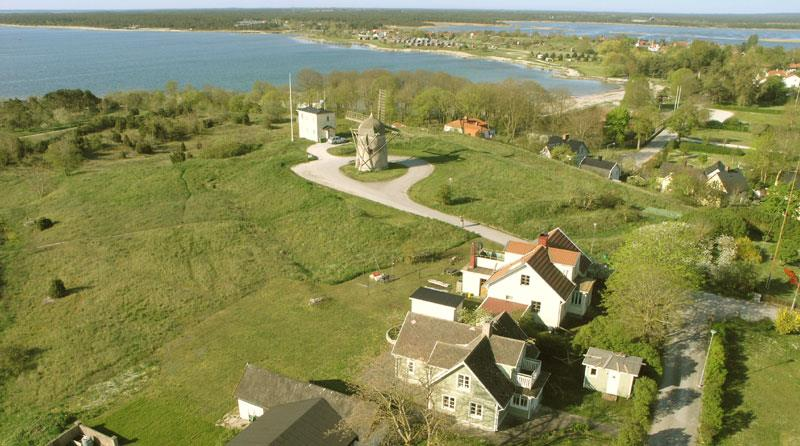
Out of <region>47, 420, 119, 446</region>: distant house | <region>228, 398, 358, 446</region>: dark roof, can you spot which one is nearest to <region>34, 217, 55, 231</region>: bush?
<region>47, 420, 119, 446</region>: distant house

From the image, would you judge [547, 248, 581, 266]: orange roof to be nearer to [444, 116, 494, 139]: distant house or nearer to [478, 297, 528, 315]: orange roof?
[478, 297, 528, 315]: orange roof

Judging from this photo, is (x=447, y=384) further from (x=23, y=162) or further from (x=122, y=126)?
(x=122, y=126)

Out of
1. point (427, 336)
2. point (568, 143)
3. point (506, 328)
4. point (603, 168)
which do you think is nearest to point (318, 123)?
point (568, 143)

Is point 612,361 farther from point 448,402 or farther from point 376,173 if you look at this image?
point 376,173

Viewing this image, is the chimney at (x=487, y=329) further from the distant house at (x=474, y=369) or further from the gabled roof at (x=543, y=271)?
the gabled roof at (x=543, y=271)

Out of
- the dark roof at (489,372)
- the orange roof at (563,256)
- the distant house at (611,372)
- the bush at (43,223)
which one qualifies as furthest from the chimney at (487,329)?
the bush at (43,223)
